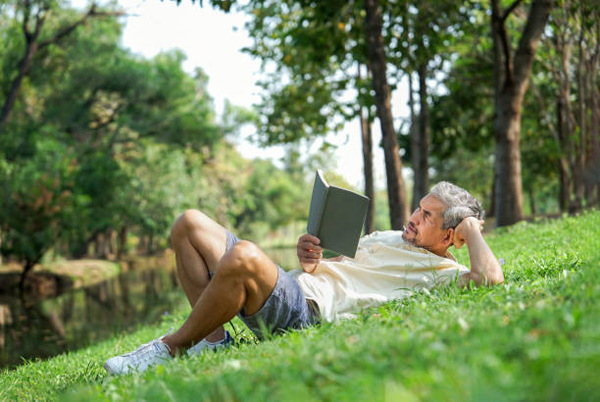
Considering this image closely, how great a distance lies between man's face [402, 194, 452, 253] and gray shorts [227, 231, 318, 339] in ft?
3.00

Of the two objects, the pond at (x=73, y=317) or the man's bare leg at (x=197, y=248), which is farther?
the pond at (x=73, y=317)

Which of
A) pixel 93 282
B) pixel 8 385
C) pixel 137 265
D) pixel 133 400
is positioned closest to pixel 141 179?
pixel 137 265

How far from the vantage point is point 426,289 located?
3455mm

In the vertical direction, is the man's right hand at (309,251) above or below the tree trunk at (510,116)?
below

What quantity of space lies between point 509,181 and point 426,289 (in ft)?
25.9

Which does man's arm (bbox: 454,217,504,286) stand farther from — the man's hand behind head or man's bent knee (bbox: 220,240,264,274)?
man's bent knee (bbox: 220,240,264,274)

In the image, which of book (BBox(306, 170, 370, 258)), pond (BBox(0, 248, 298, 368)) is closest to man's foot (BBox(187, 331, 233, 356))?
book (BBox(306, 170, 370, 258))

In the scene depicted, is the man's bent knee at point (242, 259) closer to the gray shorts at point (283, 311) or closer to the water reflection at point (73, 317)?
the gray shorts at point (283, 311)

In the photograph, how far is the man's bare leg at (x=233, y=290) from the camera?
2957mm

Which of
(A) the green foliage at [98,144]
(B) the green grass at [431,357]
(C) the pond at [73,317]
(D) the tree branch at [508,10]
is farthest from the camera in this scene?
(A) the green foliage at [98,144]

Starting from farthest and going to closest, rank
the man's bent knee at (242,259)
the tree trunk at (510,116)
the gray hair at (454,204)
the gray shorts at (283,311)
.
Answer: the tree trunk at (510,116), the gray hair at (454,204), the gray shorts at (283,311), the man's bent knee at (242,259)

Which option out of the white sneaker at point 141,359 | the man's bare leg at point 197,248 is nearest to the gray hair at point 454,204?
the man's bare leg at point 197,248

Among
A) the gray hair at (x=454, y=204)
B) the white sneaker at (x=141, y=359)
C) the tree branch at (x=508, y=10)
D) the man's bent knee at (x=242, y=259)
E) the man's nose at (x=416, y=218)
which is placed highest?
the tree branch at (x=508, y=10)

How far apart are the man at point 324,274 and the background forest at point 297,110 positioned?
541cm
